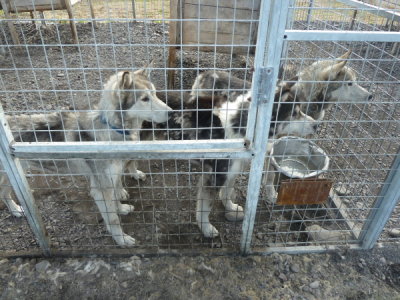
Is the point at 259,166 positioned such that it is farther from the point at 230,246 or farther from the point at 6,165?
the point at 6,165

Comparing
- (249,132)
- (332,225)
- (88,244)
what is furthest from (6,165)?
(332,225)

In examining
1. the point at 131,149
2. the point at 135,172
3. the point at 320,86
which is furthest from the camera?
the point at 135,172

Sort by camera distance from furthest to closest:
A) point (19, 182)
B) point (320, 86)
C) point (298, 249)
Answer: point (320, 86) → point (298, 249) → point (19, 182)

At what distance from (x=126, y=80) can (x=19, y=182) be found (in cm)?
121

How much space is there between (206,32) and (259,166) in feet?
13.5

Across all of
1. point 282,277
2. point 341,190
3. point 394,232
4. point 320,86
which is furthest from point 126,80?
point 394,232

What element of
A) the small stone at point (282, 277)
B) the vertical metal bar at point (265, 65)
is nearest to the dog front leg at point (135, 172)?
the vertical metal bar at point (265, 65)

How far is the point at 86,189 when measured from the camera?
158 inches

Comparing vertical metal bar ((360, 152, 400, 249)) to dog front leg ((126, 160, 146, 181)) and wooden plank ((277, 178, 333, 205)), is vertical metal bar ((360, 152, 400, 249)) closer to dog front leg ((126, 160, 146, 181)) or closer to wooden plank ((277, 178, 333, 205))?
wooden plank ((277, 178, 333, 205))

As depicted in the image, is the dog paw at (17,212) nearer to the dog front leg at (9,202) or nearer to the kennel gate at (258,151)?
the dog front leg at (9,202)

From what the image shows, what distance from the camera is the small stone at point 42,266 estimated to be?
2.94 metres

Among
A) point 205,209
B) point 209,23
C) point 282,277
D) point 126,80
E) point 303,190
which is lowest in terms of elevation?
Answer: point 282,277

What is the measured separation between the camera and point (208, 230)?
3381mm

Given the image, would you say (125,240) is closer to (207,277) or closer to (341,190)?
(207,277)
